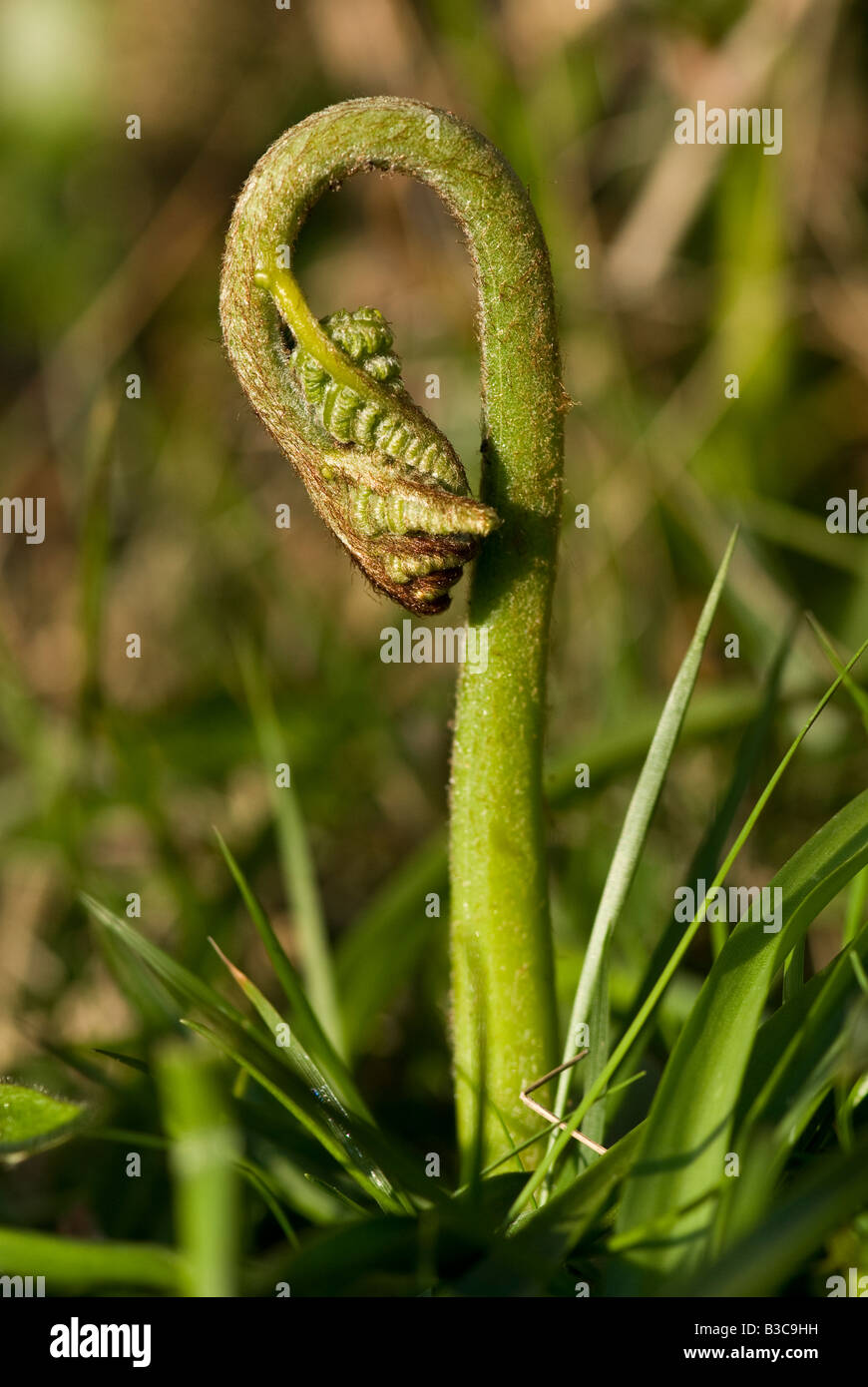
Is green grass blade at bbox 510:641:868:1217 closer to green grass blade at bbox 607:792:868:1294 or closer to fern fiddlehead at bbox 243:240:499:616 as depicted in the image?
green grass blade at bbox 607:792:868:1294

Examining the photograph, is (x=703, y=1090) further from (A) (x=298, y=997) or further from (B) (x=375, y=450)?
(B) (x=375, y=450)

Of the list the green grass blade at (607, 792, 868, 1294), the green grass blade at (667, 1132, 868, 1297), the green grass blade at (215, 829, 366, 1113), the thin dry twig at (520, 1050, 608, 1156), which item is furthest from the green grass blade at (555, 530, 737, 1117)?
the green grass blade at (667, 1132, 868, 1297)

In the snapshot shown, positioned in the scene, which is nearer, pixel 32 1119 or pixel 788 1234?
pixel 788 1234

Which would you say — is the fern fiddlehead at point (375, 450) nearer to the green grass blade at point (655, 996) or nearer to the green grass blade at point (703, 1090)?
the green grass blade at point (655, 996)

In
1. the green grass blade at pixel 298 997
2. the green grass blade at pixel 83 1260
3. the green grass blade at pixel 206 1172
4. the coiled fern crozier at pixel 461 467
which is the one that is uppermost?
the coiled fern crozier at pixel 461 467

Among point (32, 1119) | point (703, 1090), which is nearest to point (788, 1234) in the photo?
point (703, 1090)

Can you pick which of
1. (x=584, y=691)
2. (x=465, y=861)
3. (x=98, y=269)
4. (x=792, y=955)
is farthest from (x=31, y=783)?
(x=98, y=269)

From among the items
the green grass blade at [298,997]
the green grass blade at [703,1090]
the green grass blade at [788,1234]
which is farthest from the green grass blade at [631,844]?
the green grass blade at [788,1234]
